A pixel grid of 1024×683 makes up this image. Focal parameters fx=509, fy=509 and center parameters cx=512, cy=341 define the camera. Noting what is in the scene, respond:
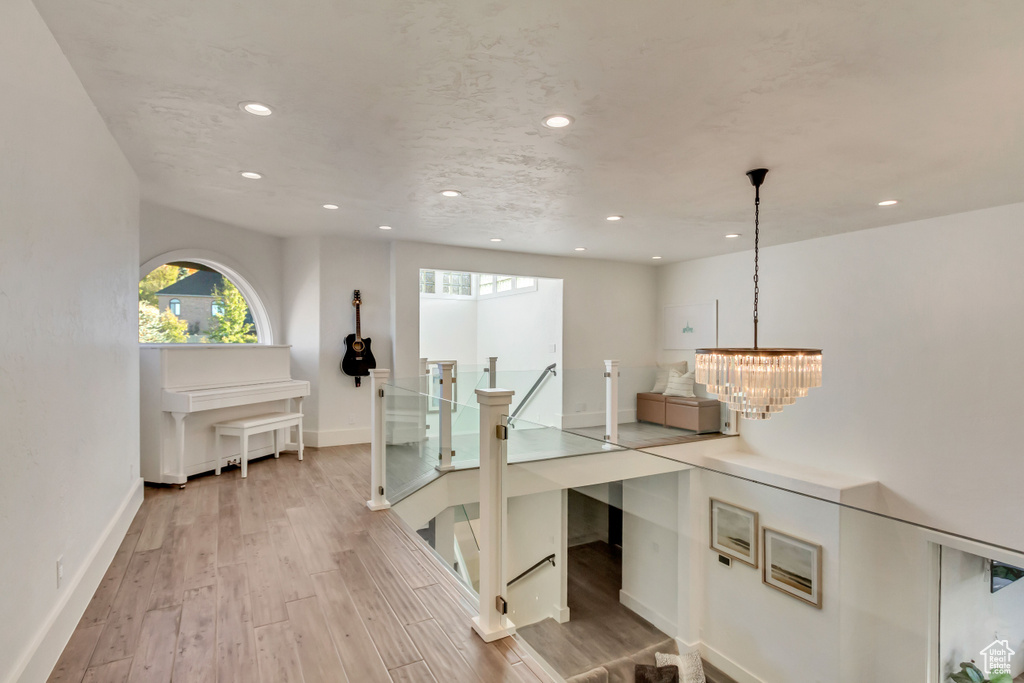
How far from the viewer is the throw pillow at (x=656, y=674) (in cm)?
146

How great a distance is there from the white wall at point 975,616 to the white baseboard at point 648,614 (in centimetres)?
66

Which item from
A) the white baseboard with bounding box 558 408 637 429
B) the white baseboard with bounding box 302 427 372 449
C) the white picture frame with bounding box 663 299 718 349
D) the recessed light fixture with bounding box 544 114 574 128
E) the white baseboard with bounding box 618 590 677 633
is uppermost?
the recessed light fixture with bounding box 544 114 574 128

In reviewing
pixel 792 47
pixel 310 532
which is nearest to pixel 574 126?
pixel 792 47

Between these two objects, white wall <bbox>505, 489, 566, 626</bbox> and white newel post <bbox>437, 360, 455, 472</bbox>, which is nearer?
white wall <bbox>505, 489, 566, 626</bbox>

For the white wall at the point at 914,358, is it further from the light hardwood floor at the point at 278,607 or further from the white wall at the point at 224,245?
the white wall at the point at 224,245

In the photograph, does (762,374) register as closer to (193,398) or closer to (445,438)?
(445,438)

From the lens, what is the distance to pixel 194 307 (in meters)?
5.72

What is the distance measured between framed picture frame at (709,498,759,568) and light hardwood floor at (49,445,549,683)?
1062 mm

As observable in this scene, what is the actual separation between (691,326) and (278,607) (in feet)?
21.6

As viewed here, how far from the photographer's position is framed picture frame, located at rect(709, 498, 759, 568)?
1366 mm

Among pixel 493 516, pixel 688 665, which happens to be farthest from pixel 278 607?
pixel 688 665

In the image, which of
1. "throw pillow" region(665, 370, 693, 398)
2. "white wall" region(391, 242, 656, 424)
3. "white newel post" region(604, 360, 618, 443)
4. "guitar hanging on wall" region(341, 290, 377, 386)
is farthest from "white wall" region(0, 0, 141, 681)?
"throw pillow" region(665, 370, 693, 398)

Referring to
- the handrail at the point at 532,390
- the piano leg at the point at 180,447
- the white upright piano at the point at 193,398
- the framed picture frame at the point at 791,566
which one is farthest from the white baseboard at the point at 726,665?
the handrail at the point at 532,390

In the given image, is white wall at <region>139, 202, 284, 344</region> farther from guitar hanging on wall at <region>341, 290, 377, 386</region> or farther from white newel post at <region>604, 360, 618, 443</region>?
white newel post at <region>604, 360, 618, 443</region>
